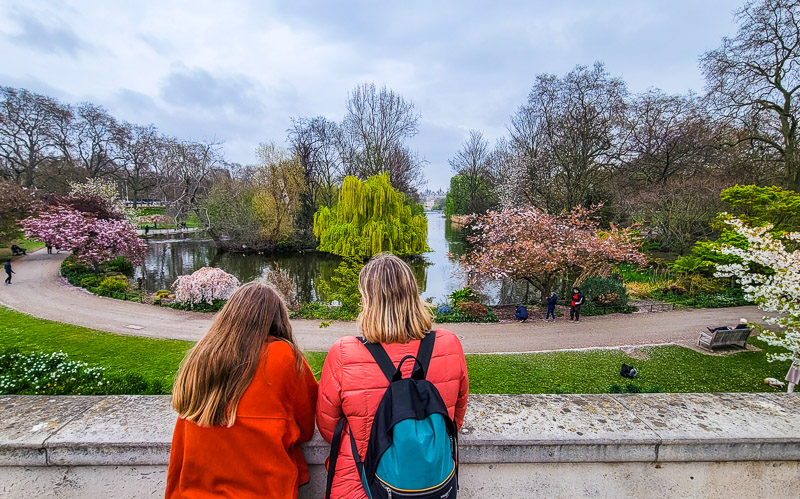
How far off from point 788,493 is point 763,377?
27.6ft

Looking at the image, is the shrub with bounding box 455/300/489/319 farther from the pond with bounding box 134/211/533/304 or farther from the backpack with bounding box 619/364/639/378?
the backpack with bounding box 619/364/639/378

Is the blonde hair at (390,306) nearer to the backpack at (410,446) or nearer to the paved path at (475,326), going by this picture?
the backpack at (410,446)

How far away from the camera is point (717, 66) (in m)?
16.8

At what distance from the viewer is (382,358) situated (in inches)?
56.8

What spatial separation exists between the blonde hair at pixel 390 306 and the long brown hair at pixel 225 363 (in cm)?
40

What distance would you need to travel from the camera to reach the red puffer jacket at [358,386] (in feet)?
4.62

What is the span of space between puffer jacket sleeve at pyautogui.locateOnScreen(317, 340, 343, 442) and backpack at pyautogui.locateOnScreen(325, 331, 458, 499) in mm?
216

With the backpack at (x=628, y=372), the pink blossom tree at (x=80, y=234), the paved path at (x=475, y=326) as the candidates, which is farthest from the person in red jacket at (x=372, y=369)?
the pink blossom tree at (x=80, y=234)

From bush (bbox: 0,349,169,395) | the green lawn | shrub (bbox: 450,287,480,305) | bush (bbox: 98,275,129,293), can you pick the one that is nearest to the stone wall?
bush (bbox: 0,349,169,395)

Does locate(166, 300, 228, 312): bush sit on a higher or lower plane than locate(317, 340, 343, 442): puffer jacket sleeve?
lower

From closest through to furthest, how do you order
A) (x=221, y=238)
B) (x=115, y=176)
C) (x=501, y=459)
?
(x=501, y=459) < (x=221, y=238) < (x=115, y=176)

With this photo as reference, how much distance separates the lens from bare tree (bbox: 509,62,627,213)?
786 inches

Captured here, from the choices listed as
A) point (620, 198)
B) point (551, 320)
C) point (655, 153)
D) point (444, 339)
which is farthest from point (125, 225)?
point (655, 153)

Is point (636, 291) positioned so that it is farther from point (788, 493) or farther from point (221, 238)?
point (221, 238)
